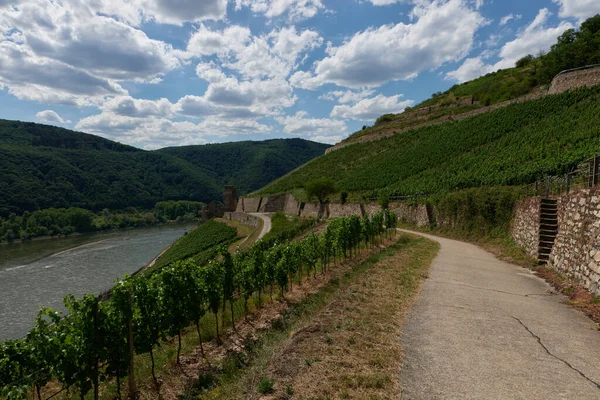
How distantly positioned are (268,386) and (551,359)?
438 cm

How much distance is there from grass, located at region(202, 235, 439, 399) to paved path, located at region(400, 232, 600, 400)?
1.17 ft

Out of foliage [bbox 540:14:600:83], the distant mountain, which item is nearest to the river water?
the distant mountain

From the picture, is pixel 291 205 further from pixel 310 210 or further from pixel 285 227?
pixel 285 227

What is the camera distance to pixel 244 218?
55031 millimetres

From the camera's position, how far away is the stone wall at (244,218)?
163 feet

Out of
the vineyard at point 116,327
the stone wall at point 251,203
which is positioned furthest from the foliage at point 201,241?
the vineyard at point 116,327

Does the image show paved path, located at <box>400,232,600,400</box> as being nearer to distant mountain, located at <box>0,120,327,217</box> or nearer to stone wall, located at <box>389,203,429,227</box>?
stone wall, located at <box>389,203,429,227</box>

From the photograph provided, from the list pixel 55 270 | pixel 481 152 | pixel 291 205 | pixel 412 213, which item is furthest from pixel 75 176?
pixel 481 152

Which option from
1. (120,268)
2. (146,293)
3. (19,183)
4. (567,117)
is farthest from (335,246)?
(19,183)

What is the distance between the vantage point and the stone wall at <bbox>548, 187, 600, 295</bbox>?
27.1ft

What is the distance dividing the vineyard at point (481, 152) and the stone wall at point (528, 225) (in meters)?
7.76

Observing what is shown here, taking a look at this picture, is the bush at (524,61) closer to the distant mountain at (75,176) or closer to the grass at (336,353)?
the grass at (336,353)

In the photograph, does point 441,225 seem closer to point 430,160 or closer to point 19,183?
point 430,160

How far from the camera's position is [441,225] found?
26922 mm
